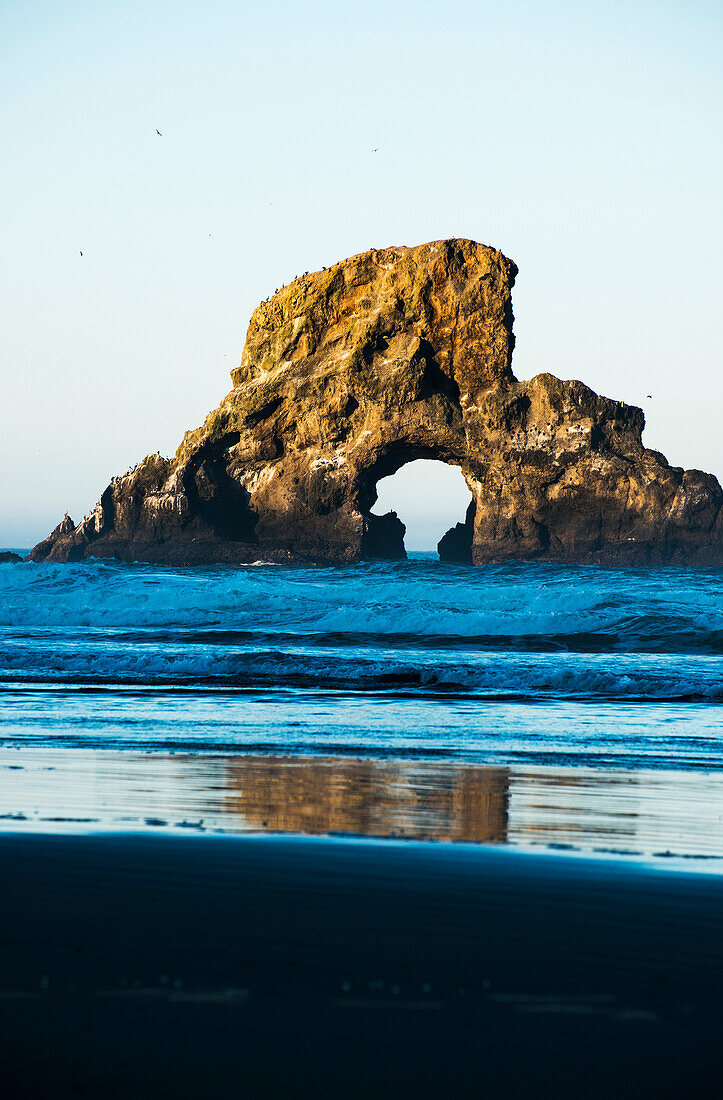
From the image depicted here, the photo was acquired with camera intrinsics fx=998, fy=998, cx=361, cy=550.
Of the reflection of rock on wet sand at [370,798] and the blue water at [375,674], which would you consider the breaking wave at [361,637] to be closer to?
the blue water at [375,674]

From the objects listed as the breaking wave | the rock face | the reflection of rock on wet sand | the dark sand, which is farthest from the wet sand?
the rock face

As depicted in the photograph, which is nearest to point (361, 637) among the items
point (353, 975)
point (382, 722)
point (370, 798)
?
point (382, 722)

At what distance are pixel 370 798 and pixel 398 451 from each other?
5481cm

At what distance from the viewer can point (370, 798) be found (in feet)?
16.3

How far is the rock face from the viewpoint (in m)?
56.2

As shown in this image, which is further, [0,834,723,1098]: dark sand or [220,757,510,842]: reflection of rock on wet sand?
[220,757,510,842]: reflection of rock on wet sand

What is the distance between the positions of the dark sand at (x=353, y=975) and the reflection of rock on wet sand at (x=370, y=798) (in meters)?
0.54

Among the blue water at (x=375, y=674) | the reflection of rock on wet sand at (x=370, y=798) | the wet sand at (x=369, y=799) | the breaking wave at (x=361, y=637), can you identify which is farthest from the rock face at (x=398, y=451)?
the reflection of rock on wet sand at (x=370, y=798)

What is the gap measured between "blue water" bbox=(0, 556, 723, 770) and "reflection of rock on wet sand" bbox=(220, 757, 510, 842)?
0.65 m

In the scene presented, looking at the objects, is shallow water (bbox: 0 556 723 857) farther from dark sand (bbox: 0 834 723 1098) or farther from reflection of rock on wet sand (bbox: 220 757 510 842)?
dark sand (bbox: 0 834 723 1098)

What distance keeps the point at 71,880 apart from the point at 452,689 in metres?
7.40

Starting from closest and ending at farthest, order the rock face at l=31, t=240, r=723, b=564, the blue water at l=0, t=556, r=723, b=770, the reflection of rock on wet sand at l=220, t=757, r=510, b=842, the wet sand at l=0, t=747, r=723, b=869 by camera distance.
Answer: the wet sand at l=0, t=747, r=723, b=869 → the reflection of rock on wet sand at l=220, t=757, r=510, b=842 → the blue water at l=0, t=556, r=723, b=770 → the rock face at l=31, t=240, r=723, b=564

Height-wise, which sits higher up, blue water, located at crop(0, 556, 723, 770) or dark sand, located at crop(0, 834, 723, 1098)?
dark sand, located at crop(0, 834, 723, 1098)

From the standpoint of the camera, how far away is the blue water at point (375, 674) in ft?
23.0
